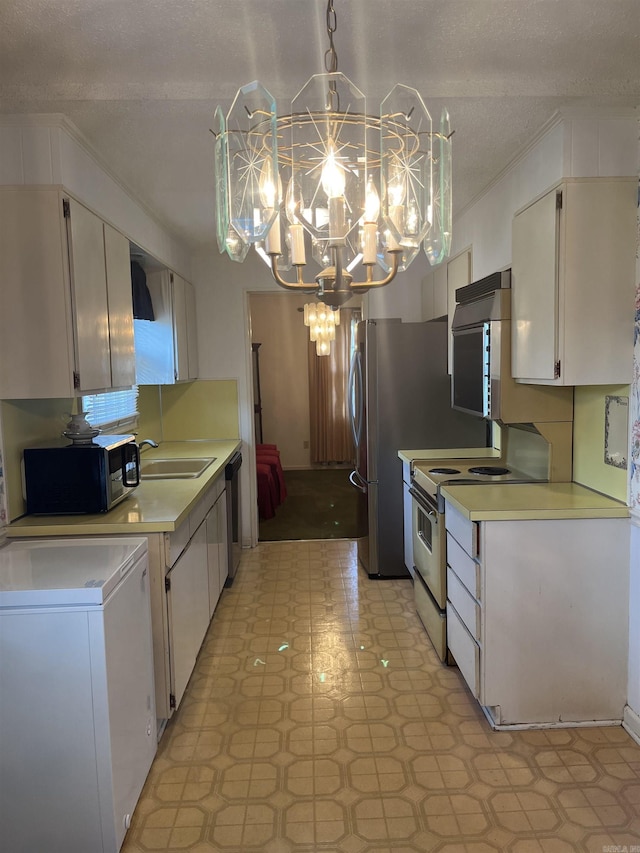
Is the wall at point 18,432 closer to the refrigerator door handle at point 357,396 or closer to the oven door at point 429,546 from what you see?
A: the oven door at point 429,546

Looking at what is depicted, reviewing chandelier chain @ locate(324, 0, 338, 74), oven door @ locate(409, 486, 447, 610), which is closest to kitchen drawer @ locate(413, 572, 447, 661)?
oven door @ locate(409, 486, 447, 610)

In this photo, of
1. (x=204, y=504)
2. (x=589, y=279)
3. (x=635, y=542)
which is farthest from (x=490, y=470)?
(x=204, y=504)

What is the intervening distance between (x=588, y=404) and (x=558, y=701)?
4.07ft

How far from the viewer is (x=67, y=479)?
230 centimetres

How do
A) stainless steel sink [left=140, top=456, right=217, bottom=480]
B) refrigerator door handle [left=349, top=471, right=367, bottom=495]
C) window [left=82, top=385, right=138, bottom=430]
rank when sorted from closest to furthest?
1. window [left=82, top=385, right=138, bottom=430]
2. stainless steel sink [left=140, top=456, right=217, bottom=480]
3. refrigerator door handle [left=349, top=471, right=367, bottom=495]

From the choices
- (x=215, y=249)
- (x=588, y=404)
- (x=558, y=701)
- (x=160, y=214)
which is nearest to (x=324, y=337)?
(x=215, y=249)

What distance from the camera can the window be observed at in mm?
3131

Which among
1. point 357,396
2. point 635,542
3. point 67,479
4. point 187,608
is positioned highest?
point 357,396

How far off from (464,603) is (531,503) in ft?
1.73

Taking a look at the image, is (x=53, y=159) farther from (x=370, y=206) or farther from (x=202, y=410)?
(x=202, y=410)

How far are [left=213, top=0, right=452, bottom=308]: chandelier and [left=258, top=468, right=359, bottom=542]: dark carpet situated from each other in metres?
3.68

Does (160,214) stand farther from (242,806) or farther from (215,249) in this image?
(242,806)

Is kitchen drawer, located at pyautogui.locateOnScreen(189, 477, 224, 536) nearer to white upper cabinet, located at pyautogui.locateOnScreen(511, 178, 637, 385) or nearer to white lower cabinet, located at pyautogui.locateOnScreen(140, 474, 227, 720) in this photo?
white lower cabinet, located at pyautogui.locateOnScreen(140, 474, 227, 720)

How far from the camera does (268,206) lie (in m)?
1.41
